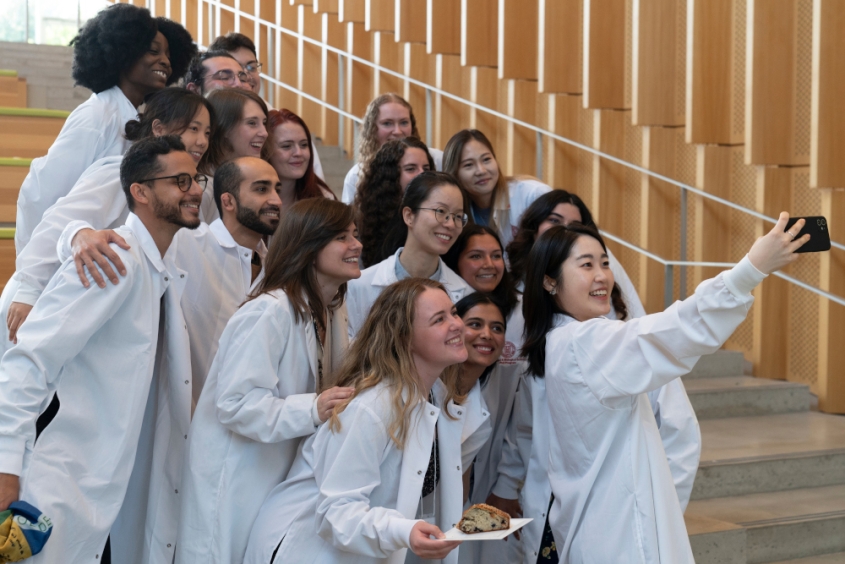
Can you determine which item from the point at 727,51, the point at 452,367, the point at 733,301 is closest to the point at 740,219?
the point at 727,51

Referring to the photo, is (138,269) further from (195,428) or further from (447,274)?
(447,274)

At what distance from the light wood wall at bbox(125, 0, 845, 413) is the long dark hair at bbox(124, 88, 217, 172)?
10.2 ft

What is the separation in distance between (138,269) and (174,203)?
0.21m

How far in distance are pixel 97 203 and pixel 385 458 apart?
113 cm

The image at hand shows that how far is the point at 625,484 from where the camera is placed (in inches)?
80.3

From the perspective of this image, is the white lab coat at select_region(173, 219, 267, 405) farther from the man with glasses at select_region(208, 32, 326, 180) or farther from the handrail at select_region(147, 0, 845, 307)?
the handrail at select_region(147, 0, 845, 307)

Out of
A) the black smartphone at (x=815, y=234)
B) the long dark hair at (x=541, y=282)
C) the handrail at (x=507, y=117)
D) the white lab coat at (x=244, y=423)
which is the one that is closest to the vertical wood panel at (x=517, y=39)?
the handrail at (x=507, y=117)

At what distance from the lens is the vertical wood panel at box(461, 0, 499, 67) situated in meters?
5.93

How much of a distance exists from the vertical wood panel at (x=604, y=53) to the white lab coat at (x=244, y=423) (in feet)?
11.8

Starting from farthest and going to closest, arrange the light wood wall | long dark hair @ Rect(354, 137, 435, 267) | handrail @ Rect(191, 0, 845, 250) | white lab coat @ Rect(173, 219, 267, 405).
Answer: handrail @ Rect(191, 0, 845, 250) < the light wood wall < long dark hair @ Rect(354, 137, 435, 267) < white lab coat @ Rect(173, 219, 267, 405)

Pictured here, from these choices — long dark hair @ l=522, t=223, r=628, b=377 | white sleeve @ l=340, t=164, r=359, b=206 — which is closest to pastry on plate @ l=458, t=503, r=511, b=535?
long dark hair @ l=522, t=223, r=628, b=377

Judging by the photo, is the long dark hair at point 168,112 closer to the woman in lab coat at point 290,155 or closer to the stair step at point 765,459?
the woman in lab coat at point 290,155

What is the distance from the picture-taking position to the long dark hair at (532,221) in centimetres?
311

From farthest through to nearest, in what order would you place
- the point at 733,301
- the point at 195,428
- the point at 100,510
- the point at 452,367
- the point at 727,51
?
1. the point at 727,51
2. the point at 452,367
3. the point at 195,428
4. the point at 100,510
5. the point at 733,301
